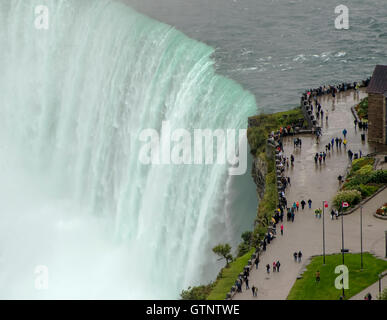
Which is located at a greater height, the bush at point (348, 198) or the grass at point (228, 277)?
the bush at point (348, 198)

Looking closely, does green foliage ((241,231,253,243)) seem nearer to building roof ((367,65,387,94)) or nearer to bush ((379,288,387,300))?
building roof ((367,65,387,94))

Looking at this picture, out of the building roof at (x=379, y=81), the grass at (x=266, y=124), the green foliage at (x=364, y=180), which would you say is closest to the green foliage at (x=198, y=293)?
the green foliage at (x=364, y=180)

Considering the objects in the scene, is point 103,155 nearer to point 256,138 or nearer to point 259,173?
point 256,138

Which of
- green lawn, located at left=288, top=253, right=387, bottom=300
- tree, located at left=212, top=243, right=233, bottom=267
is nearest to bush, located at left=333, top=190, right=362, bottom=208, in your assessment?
green lawn, located at left=288, top=253, right=387, bottom=300

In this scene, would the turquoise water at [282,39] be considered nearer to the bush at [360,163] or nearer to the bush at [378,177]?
the bush at [360,163]

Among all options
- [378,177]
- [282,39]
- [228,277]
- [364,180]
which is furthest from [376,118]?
[282,39]

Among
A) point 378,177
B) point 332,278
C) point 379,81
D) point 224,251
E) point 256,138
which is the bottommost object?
point 332,278

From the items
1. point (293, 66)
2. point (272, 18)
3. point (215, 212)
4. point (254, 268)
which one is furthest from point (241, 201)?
→ point (272, 18)
